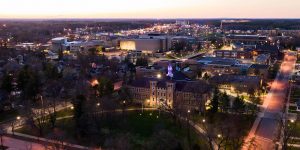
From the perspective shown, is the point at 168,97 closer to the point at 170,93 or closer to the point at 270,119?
the point at 170,93

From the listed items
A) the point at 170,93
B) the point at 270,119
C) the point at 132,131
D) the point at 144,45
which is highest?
the point at 144,45

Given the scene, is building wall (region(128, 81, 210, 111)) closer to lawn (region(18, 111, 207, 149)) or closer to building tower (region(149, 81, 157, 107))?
building tower (region(149, 81, 157, 107))

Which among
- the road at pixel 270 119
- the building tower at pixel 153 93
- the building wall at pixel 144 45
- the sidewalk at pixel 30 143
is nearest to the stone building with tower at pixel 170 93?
the building tower at pixel 153 93

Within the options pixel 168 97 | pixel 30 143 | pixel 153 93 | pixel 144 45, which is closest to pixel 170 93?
pixel 168 97

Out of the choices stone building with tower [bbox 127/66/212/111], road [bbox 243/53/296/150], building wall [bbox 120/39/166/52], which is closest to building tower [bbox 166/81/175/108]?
stone building with tower [bbox 127/66/212/111]

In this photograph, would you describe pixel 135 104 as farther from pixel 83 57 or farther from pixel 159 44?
pixel 159 44
